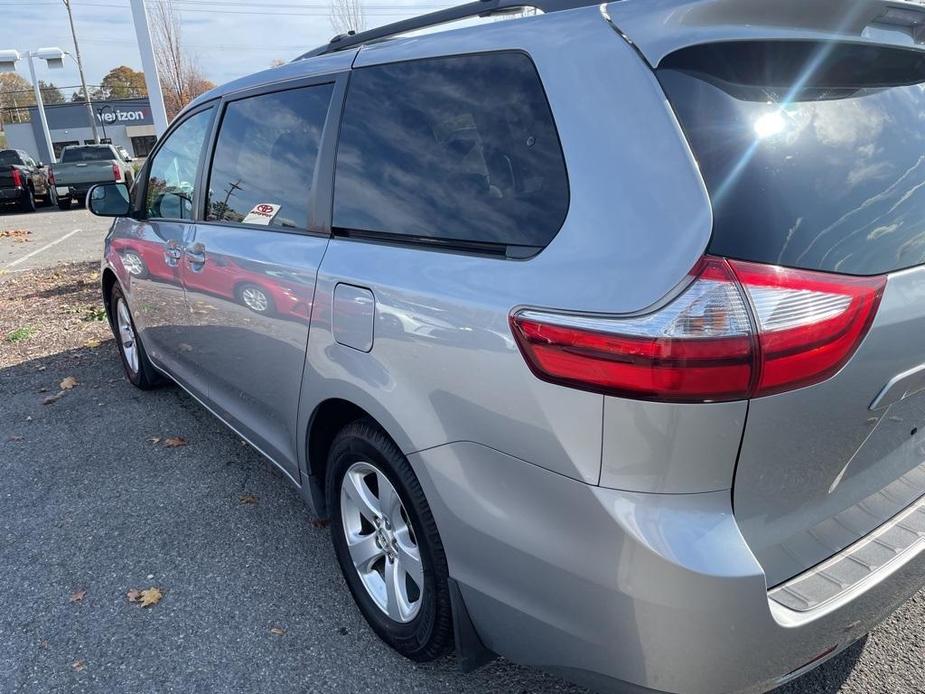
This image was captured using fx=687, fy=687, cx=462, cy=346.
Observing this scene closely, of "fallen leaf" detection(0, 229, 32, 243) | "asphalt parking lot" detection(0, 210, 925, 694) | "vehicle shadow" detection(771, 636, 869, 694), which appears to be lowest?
"vehicle shadow" detection(771, 636, 869, 694)

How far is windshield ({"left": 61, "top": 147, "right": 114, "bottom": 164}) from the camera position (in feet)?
62.6

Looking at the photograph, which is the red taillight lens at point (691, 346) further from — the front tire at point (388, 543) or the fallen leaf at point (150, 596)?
the fallen leaf at point (150, 596)

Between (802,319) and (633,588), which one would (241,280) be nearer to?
(633,588)

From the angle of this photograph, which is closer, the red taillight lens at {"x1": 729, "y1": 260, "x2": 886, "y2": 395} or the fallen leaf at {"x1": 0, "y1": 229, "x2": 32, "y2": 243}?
the red taillight lens at {"x1": 729, "y1": 260, "x2": 886, "y2": 395}

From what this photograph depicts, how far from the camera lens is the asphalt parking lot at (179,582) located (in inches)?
88.9

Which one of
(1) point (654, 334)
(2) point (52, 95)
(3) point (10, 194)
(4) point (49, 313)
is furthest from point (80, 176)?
(2) point (52, 95)

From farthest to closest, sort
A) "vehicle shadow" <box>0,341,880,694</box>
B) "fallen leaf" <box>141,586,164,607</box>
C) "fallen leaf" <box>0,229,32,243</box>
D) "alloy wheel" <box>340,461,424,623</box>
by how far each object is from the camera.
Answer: "fallen leaf" <box>0,229,32,243</box>, "fallen leaf" <box>141,586,164,607</box>, "vehicle shadow" <box>0,341,880,694</box>, "alloy wheel" <box>340,461,424,623</box>

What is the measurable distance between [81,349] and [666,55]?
586 cm

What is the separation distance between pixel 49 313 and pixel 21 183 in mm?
13580

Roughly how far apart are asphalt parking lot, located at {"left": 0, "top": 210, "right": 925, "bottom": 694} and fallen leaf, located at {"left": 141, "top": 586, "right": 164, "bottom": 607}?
1.0 inches

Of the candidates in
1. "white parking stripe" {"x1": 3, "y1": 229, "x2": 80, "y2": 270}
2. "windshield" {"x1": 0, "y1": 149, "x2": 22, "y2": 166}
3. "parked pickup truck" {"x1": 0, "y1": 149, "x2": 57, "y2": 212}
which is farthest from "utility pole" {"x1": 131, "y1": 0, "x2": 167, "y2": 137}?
"windshield" {"x1": 0, "y1": 149, "x2": 22, "y2": 166}

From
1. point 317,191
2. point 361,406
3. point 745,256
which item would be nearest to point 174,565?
point 361,406

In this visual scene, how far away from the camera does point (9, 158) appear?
19906mm

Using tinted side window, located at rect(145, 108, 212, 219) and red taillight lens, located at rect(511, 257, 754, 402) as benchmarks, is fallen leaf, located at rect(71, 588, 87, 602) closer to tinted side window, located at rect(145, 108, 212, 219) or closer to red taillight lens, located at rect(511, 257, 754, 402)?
tinted side window, located at rect(145, 108, 212, 219)
